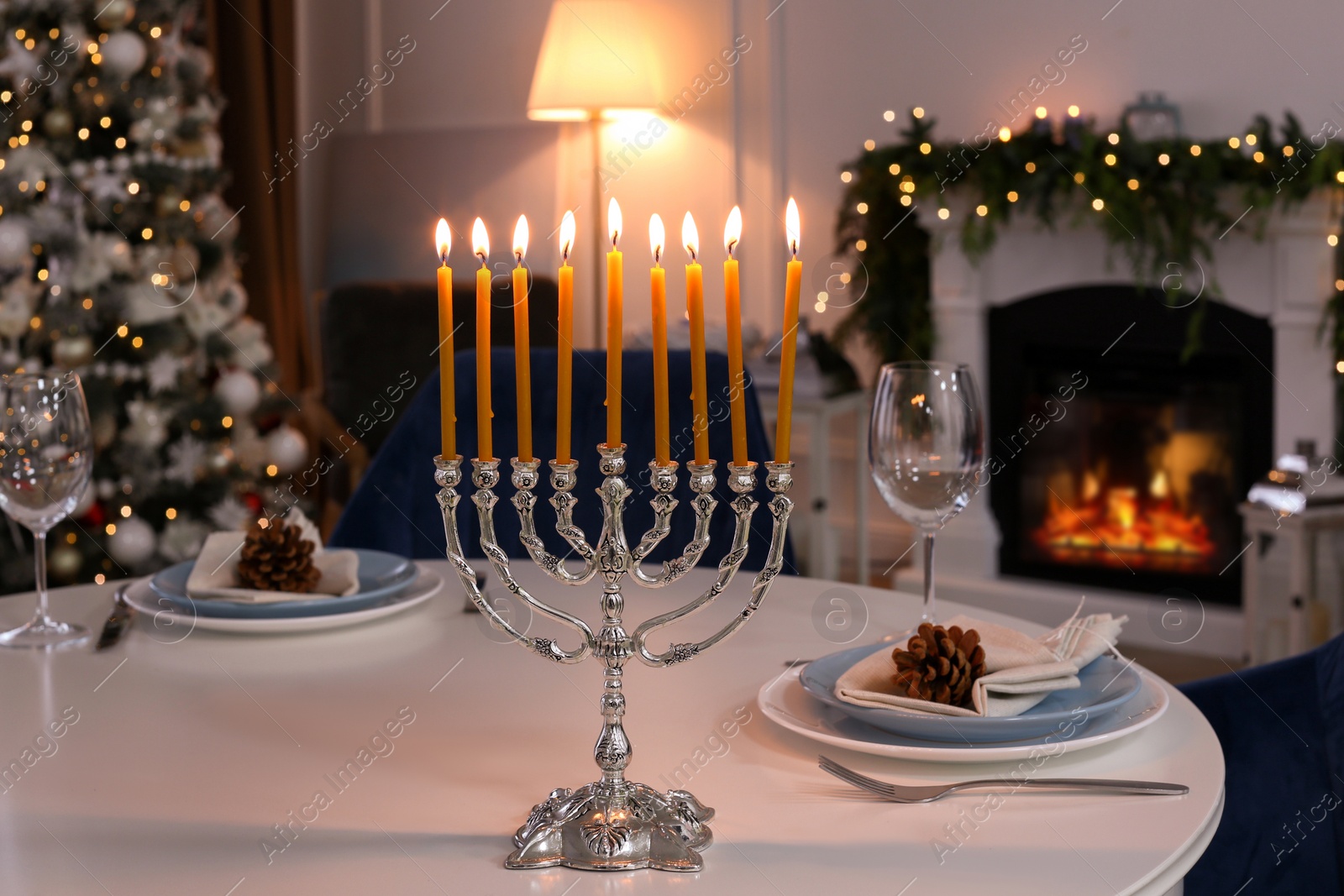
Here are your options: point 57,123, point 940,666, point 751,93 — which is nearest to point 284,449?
point 57,123

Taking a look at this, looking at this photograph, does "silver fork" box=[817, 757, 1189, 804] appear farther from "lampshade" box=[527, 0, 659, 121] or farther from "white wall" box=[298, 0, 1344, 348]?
"lampshade" box=[527, 0, 659, 121]

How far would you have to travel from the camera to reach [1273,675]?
4.03 ft

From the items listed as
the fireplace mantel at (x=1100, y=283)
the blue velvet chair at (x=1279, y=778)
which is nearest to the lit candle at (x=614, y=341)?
the blue velvet chair at (x=1279, y=778)

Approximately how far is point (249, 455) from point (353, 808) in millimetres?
2677

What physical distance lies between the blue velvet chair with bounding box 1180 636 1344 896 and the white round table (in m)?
0.35

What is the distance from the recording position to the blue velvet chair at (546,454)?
1728mm

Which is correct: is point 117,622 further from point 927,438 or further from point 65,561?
point 65,561

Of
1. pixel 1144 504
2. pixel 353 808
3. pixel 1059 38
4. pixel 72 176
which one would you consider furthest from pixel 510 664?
pixel 1059 38

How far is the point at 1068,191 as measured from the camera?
3.20 metres

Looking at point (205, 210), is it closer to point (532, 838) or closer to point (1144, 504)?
point (1144, 504)

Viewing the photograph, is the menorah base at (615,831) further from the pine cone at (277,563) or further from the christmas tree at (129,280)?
the christmas tree at (129,280)

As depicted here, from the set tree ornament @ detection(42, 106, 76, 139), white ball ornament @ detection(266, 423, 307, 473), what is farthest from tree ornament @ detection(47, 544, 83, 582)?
tree ornament @ detection(42, 106, 76, 139)

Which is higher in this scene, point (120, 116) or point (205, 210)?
point (120, 116)

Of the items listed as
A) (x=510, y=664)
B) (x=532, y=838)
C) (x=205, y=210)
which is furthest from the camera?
(x=205, y=210)
